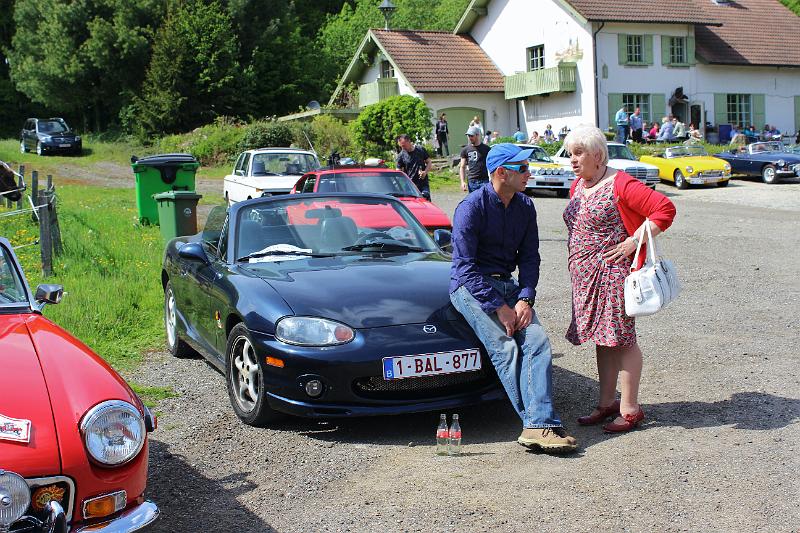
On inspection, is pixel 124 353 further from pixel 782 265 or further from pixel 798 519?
pixel 782 265

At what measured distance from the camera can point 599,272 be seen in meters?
5.55

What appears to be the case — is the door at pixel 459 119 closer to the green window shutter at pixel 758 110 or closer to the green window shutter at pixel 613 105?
the green window shutter at pixel 613 105

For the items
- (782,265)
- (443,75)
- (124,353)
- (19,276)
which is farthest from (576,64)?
(19,276)

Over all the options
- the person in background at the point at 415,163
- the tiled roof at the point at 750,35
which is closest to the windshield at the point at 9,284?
the person in background at the point at 415,163

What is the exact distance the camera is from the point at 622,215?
5469 mm

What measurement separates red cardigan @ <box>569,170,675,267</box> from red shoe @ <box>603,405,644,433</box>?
0.93m

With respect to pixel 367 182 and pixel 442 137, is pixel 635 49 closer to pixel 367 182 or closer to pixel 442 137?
pixel 442 137

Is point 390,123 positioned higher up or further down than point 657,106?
further down

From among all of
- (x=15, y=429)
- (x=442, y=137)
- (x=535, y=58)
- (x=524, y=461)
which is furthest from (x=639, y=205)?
(x=535, y=58)

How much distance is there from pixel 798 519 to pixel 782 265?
894cm

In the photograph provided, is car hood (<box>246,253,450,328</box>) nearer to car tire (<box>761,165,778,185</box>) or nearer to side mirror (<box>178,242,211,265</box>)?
side mirror (<box>178,242,211,265</box>)

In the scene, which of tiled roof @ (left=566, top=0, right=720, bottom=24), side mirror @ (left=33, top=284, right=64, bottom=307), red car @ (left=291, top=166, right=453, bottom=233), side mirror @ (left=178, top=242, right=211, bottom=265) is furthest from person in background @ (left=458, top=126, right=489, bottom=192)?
tiled roof @ (left=566, top=0, right=720, bottom=24)

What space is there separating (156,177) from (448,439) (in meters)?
14.7

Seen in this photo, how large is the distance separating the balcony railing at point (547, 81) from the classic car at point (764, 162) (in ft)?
35.2
